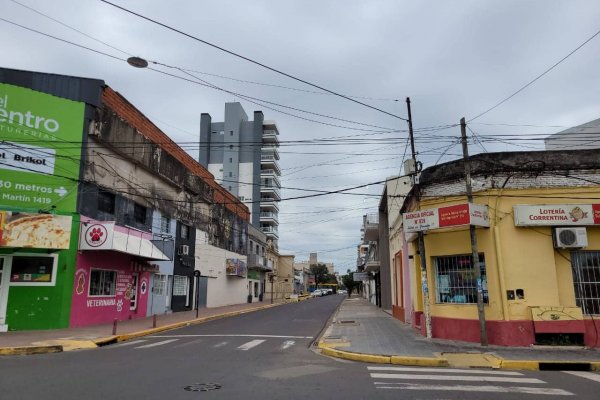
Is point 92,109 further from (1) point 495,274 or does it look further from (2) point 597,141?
(2) point 597,141

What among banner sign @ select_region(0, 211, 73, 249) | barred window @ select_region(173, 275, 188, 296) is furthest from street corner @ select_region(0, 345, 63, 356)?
barred window @ select_region(173, 275, 188, 296)

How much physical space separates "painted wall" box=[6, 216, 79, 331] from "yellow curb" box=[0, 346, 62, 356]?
560 cm

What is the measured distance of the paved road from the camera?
778 centimetres

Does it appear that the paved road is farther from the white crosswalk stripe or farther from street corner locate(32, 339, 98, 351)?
street corner locate(32, 339, 98, 351)

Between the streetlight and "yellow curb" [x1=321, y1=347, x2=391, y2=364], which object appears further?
the streetlight

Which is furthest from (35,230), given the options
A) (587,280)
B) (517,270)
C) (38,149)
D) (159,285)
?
(587,280)

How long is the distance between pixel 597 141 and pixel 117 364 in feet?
76.6

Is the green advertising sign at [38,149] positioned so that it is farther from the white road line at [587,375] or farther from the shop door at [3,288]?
the white road line at [587,375]

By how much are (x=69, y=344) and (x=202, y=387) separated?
8541 mm

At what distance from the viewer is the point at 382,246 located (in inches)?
1364

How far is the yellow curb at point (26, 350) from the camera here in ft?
43.7

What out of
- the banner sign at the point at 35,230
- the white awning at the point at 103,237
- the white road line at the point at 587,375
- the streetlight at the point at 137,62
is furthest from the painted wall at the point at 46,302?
the white road line at the point at 587,375

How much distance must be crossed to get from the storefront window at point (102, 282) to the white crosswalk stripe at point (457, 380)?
15.6 m

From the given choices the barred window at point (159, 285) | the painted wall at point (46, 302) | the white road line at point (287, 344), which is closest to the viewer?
the white road line at point (287, 344)
